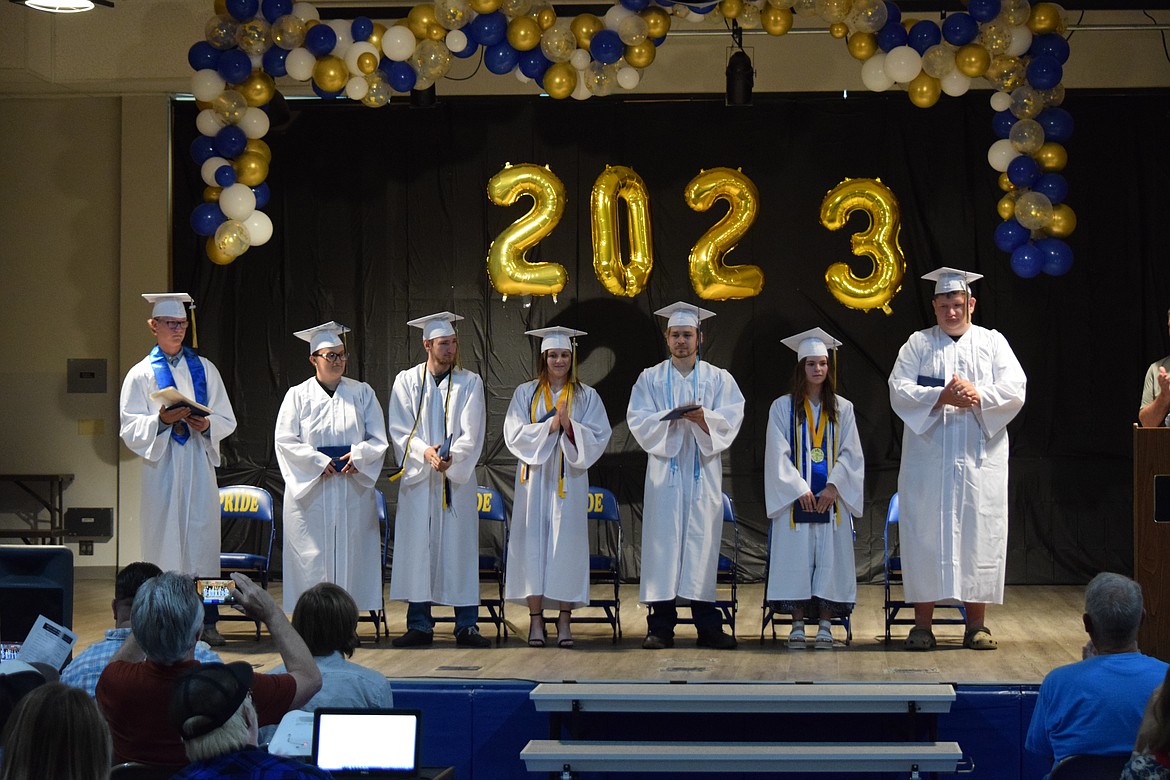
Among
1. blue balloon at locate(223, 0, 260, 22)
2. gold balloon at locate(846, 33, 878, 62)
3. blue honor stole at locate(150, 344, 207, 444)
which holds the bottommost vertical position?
blue honor stole at locate(150, 344, 207, 444)

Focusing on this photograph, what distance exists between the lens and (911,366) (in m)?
7.86

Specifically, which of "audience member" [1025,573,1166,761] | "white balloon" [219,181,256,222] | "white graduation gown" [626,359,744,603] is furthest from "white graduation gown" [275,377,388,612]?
"audience member" [1025,573,1166,761]

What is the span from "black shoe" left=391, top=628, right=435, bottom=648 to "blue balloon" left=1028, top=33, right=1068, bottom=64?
4.93 metres

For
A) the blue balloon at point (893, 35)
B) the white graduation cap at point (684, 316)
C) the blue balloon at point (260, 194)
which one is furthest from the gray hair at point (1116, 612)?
the blue balloon at point (260, 194)

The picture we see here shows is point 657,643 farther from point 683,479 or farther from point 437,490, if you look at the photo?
point 437,490

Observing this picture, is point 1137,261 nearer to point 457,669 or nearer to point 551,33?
point 551,33

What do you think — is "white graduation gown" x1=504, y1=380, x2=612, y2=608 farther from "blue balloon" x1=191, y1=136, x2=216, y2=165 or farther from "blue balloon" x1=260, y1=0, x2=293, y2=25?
"blue balloon" x1=260, y1=0, x2=293, y2=25

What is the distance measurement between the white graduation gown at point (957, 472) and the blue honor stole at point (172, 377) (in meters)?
4.06

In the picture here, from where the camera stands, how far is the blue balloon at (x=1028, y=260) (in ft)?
27.2

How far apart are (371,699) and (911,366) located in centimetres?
446

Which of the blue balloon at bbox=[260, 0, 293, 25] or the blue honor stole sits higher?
the blue balloon at bbox=[260, 0, 293, 25]

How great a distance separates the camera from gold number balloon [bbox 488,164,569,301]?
29.7 ft

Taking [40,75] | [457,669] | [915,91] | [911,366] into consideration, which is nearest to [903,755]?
[457,669]

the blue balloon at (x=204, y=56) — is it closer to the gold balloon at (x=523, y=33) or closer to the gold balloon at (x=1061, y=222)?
the gold balloon at (x=523, y=33)
